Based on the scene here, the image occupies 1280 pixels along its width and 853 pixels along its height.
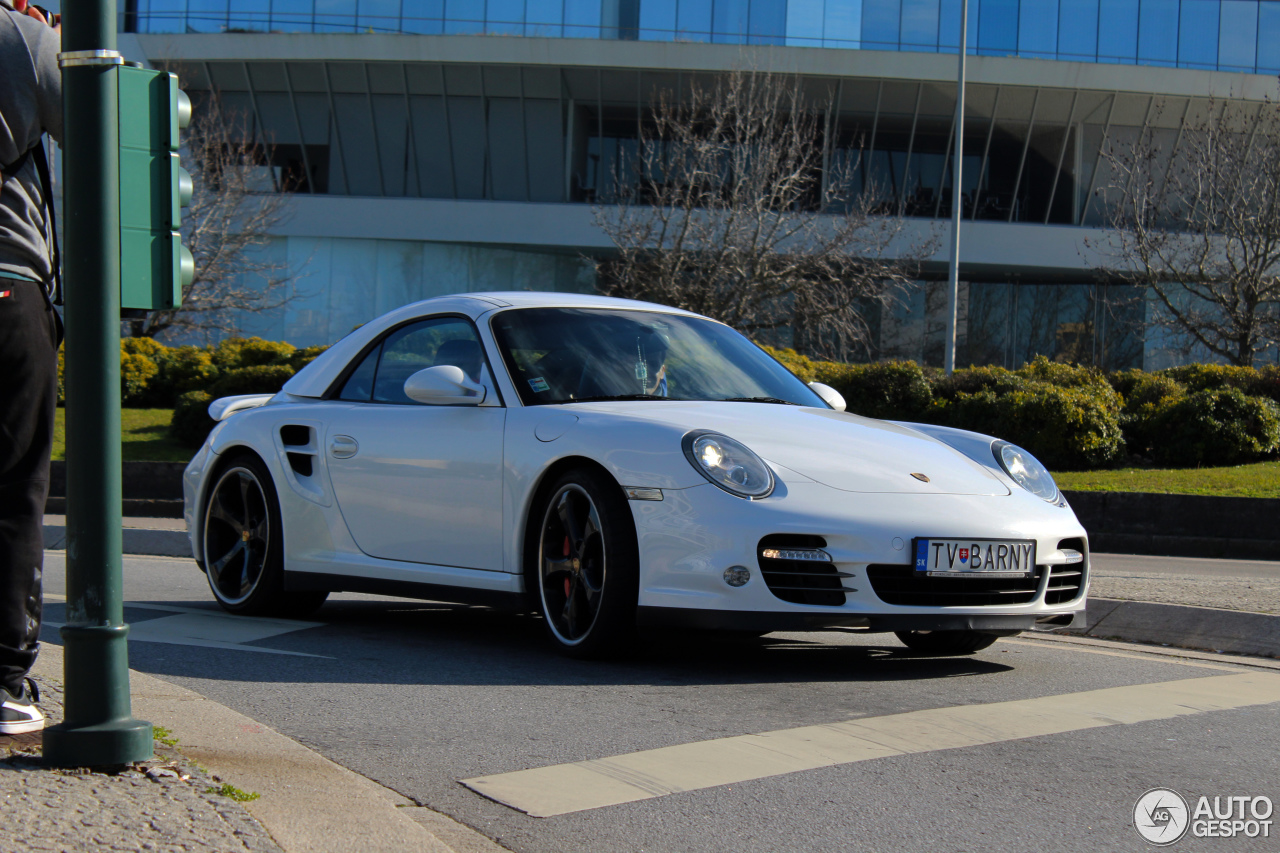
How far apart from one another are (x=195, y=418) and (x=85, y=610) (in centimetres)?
1633

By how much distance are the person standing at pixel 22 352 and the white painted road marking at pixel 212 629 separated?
218 centimetres

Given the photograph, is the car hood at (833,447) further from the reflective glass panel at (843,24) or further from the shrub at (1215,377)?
the reflective glass panel at (843,24)

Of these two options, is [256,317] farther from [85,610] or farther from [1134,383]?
→ [85,610]

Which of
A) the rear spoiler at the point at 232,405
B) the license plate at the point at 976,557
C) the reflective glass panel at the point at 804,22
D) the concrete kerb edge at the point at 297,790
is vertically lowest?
the concrete kerb edge at the point at 297,790

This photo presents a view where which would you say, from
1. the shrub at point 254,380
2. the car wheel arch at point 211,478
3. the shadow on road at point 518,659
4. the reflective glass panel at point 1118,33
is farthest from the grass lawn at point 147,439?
the reflective glass panel at point 1118,33

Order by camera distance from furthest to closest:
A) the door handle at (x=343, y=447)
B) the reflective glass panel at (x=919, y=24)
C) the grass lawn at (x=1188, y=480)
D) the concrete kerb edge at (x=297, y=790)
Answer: the reflective glass panel at (x=919, y=24)
the grass lawn at (x=1188, y=480)
the door handle at (x=343, y=447)
the concrete kerb edge at (x=297, y=790)

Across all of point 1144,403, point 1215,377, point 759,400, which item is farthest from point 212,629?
point 1215,377

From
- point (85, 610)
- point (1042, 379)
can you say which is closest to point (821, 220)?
point (1042, 379)

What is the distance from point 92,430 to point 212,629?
3384 mm

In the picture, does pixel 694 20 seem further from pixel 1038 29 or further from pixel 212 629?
pixel 212 629

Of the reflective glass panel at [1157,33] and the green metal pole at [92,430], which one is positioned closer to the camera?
the green metal pole at [92,430]

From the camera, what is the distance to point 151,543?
11.4 m

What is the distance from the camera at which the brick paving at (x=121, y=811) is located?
2744 mm

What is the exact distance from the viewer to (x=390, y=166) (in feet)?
130
